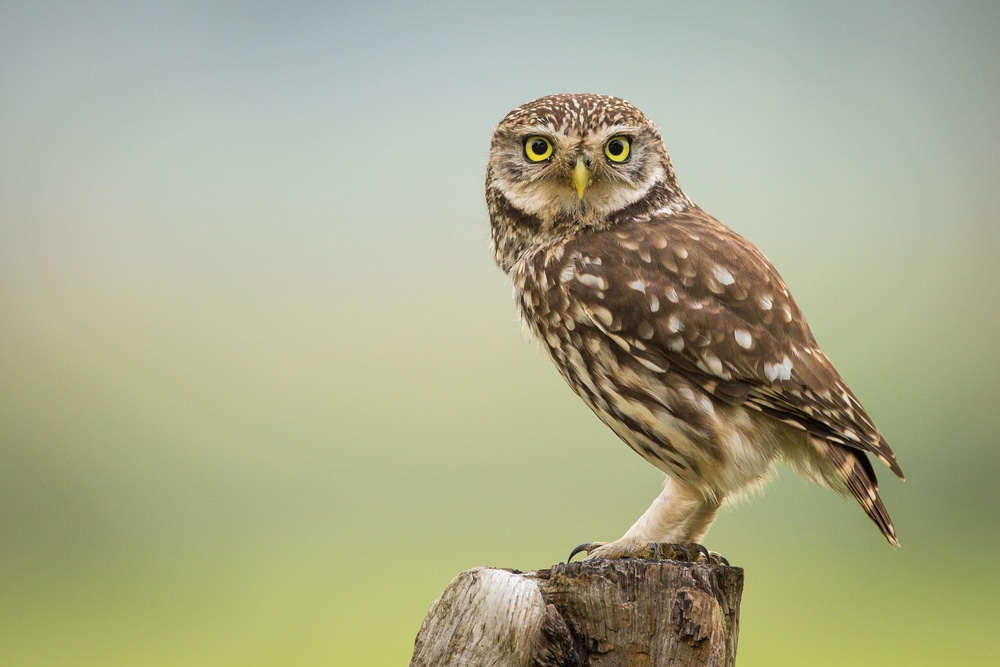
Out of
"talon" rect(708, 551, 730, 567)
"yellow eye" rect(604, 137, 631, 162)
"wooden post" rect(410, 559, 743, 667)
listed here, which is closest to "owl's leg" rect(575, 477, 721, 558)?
"talon" rect(708, 551, 730, 567)

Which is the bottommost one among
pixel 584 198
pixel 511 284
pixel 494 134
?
pixel 511 284

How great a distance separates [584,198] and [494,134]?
0.36 metres

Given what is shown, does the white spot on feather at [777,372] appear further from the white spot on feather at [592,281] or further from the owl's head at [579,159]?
the owl's head at [579,159]

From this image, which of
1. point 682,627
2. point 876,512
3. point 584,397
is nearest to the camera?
point 682,627

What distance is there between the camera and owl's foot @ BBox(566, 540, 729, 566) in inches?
93.7

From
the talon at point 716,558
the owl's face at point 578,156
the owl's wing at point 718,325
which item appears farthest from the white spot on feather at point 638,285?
the talon at point 716,558

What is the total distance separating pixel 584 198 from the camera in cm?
260

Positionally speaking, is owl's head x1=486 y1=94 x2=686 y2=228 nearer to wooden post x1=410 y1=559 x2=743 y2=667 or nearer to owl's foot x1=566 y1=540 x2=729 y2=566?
owl's foot x1=566 y1=540 x2=729 y2=566

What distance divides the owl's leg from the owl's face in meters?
0.75

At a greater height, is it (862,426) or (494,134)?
(494,134)

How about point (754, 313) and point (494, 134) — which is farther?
point (494, 134)

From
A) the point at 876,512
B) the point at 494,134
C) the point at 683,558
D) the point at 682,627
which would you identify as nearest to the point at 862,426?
the point at 876,512

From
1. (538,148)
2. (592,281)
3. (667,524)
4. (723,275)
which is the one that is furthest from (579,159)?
(667,524)

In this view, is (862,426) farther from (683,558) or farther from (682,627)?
(682,627)
